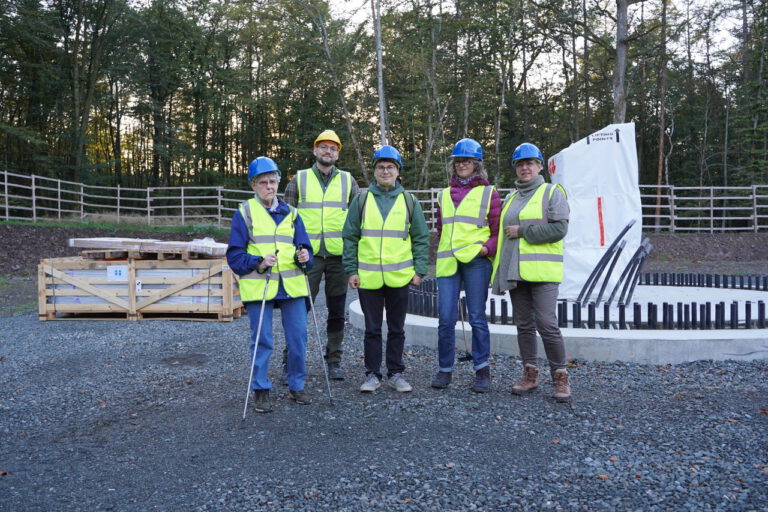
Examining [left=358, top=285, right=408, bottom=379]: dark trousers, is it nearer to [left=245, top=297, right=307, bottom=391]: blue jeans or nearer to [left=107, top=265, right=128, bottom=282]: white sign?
[left=245, top=297, right=307, bottom=391]: blue jeans

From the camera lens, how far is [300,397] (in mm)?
4844

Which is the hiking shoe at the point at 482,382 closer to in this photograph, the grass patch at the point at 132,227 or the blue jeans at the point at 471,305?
the blue jeans at the point at 471,305

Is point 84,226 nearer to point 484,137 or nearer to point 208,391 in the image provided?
point 208,391

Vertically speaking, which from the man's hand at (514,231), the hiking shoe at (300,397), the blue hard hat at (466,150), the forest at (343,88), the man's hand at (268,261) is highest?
the forest at (343,88)

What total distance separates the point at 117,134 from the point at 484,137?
20.8 m

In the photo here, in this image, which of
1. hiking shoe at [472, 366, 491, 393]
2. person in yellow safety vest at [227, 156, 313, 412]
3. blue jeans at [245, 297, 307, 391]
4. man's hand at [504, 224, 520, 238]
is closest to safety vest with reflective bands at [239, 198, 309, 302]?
person in yellow safety vest at [227, 156, 313, 412]

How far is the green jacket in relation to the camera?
502 centimetres

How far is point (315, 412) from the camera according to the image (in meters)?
4.61

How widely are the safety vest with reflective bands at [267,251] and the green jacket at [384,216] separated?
0.48 metres

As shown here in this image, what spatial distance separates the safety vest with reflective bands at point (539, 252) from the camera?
486 cm

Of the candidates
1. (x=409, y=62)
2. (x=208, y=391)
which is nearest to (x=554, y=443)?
(x=208, y=391)

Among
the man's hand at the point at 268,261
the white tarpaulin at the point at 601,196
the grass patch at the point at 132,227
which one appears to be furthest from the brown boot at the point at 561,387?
the grass patch at the point at 132,227

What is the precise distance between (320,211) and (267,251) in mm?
827

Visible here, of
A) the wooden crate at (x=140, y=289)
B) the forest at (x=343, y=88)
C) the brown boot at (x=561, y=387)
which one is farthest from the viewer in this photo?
the forest at (x=343, y=88)
